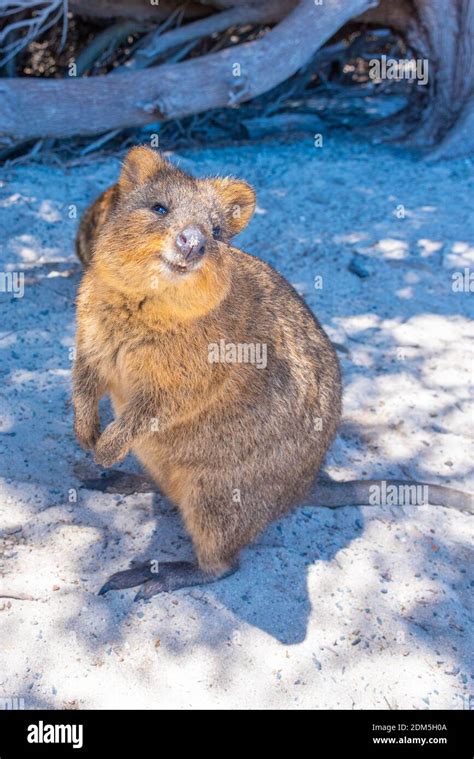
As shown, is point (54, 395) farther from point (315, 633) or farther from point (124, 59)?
point (124, 59)

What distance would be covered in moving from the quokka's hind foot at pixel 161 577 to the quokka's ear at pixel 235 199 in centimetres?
155

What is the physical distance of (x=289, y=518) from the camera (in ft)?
12.6

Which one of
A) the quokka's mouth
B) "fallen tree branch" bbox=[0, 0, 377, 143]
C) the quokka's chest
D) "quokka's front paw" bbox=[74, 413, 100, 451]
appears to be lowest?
"quokka's front paw" bbox=[74, 413, 100, 451]

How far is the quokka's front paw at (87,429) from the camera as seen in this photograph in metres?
3.67

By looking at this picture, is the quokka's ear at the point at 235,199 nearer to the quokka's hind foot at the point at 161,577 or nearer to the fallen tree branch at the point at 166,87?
the quokka's hind foot at the point at 161,577

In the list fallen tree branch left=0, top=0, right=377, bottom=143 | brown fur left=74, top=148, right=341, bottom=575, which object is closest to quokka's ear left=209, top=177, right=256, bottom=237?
brown fur left=74, top=148, right=341, bottom=575

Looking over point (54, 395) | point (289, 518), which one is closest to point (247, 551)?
point (289, 518)

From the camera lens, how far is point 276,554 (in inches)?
143

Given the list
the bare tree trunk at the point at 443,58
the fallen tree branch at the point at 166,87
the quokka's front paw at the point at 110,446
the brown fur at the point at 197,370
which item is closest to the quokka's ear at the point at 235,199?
the brown fur at the point at 197,370

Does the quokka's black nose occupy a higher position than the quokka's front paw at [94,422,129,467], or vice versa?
the quokka's black nose

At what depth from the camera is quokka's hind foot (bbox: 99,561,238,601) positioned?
10.7 feet

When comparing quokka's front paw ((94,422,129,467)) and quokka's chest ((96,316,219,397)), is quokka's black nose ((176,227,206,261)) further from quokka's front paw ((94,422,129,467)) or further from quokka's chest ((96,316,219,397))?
quokka's front paw ((94,422,129,467))

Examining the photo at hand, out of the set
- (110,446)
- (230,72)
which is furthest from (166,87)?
(110,446)

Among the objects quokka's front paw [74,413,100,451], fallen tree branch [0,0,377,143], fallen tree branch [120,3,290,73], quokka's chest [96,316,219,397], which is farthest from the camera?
fallen tree branch [120,3,290,73]
